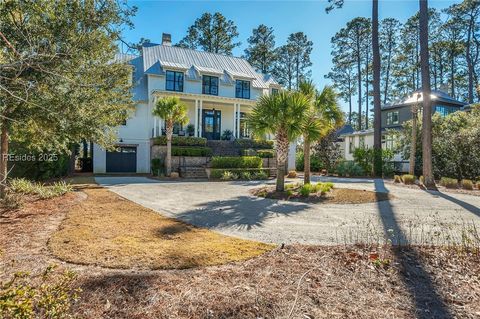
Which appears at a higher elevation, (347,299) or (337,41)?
(337,41)

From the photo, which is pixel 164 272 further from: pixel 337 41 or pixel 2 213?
pixel 337 41

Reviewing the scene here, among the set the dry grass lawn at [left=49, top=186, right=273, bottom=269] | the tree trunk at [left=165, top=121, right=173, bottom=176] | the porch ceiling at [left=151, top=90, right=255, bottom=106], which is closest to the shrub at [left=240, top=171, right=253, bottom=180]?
the tree trunk at [left=165, top=121, right=173, bottom=176]

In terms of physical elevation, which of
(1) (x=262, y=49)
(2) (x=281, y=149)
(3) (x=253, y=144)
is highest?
(1) (x=262, y=49)

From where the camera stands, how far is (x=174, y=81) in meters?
23.4

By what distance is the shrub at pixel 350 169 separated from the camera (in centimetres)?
2080

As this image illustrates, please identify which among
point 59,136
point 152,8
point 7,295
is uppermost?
point 152,8

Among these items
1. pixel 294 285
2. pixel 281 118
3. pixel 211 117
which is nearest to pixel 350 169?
pixel 211 117

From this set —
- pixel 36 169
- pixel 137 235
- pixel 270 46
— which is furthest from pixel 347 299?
pixel 270 46

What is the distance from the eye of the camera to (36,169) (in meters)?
15.3

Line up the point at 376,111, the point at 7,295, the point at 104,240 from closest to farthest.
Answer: the point at 7,295, the point at 104,240, the point at 376,111

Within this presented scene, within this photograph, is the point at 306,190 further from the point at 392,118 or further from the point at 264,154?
the point at 392,118

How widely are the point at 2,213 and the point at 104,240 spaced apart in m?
3.73

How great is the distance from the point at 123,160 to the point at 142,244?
1914 centimetres

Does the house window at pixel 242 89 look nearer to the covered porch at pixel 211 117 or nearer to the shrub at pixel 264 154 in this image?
the covered porch at pixel 211 117
